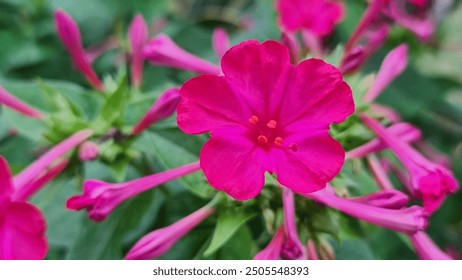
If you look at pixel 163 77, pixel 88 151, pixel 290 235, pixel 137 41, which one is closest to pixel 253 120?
pixel 290 235

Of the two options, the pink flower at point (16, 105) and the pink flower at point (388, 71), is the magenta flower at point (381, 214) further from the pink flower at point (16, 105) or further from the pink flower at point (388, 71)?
the pink flower at point (16, 105)

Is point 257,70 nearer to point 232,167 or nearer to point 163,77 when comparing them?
point 232,167

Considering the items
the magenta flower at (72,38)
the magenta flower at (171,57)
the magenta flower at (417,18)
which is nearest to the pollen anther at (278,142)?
the magenta flower at (171,57)

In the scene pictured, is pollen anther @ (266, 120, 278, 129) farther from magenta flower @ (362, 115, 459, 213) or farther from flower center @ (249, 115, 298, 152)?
magenta flower @ (362, 115, 459, 213)

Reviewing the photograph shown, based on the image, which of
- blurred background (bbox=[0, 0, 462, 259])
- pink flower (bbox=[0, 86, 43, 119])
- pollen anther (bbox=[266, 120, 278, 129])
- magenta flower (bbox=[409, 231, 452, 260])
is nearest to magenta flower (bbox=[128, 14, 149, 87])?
blurred background (bbox=[0, 0, 462, 259])
